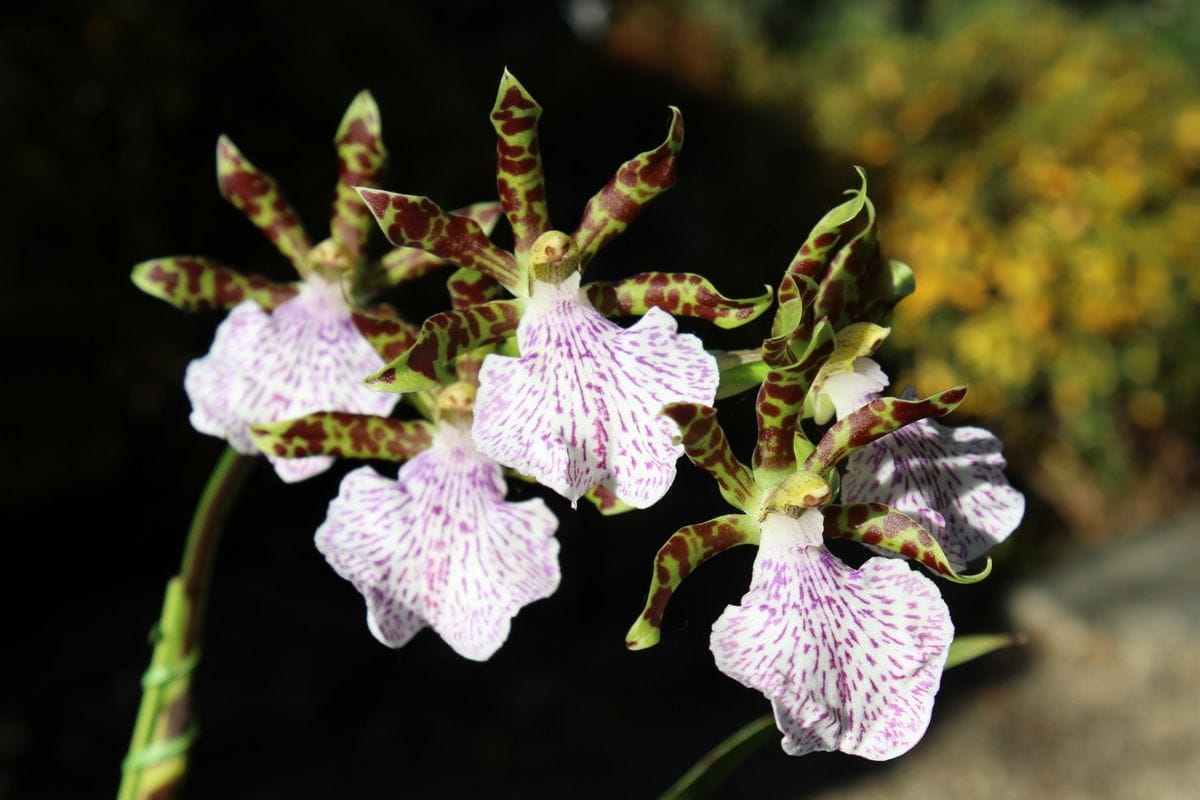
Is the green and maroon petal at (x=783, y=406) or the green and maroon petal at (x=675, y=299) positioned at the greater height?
the green and maroon petal at (x=675, y=299)

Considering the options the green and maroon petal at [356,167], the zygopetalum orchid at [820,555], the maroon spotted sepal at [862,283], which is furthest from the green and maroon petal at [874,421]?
the green and maroon petal at [356,167]

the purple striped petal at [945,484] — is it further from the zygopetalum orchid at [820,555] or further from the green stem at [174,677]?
the green stem at [174,677]

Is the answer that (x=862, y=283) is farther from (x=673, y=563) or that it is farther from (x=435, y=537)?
(x=435, y=537)

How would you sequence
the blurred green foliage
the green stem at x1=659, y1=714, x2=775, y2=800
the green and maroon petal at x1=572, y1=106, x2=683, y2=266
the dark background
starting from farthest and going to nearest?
the blurred green foliage
the dark background
the green stem at x1=659, y1=714, x2=775, y2=800
the green and maroon petal at x1=572, y1=106, x2=683, y2=266

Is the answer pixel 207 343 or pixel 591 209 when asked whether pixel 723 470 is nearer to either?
pixel 591 209

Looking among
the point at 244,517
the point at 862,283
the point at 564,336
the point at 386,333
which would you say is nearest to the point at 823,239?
the point at 862,283

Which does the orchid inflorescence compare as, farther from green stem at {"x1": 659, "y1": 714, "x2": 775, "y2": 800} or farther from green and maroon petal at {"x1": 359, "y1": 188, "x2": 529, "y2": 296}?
green stem at {"x1": 659, "y1": 714, "x2": 775, "y2": 800}

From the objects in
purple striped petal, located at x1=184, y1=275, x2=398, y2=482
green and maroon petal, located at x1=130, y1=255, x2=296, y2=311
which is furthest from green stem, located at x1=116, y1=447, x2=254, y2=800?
green and maroon petal, located at x1=130, y1=255, x2=296, y2=311
